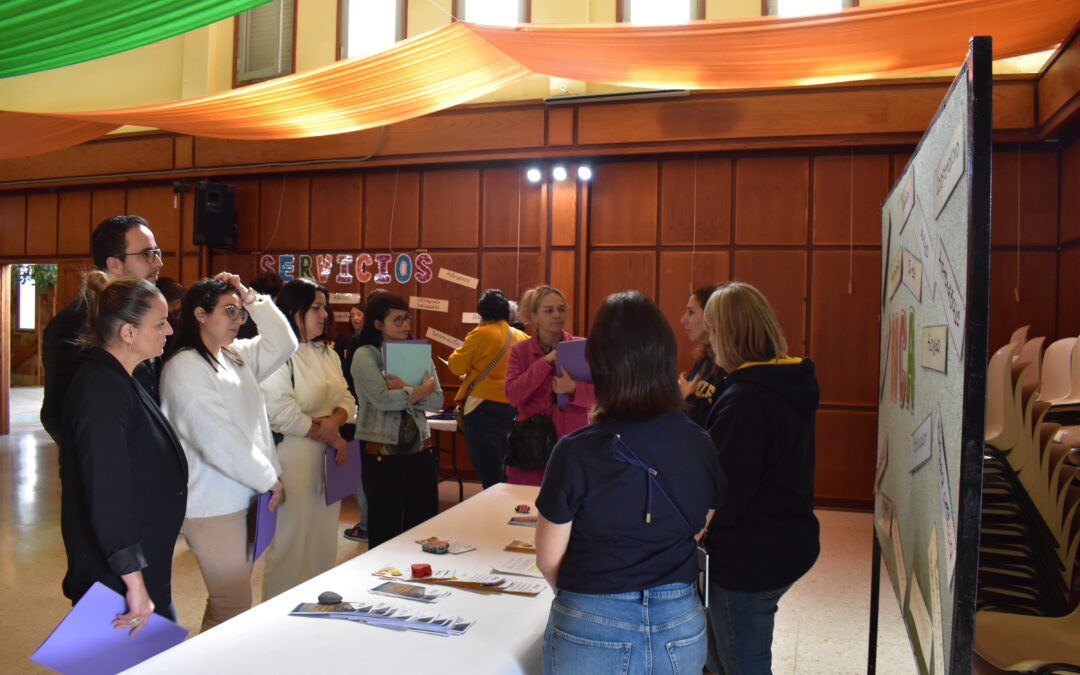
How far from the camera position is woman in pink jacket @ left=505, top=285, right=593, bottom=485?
364 cm

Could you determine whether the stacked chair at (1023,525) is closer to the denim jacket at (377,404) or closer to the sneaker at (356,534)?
the denim jacket at (377,404)

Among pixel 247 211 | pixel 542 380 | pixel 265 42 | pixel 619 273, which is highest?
pixel 265 42

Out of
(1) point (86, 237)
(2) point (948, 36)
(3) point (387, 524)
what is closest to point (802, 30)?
(2) point (948, 36)

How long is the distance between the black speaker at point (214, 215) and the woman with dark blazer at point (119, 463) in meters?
6.14

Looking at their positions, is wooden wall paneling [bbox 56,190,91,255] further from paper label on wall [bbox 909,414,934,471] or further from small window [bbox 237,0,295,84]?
paper label on wall [bbox 909,414,934,471]

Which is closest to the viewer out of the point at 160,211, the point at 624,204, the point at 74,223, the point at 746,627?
the point at 746,627

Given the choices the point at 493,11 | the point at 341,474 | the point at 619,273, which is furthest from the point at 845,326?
the point at 341,474

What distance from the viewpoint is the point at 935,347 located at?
1.62m

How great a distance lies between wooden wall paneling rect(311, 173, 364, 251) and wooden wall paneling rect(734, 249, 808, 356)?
3955mm

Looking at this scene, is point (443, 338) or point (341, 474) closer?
point (341, 474)

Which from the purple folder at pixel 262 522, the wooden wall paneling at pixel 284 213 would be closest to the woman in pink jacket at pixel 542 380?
the purple folder at pixel 262 522

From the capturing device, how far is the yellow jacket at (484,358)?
474 cm

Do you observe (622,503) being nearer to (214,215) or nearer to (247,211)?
(214,215)

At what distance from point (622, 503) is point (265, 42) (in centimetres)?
796
